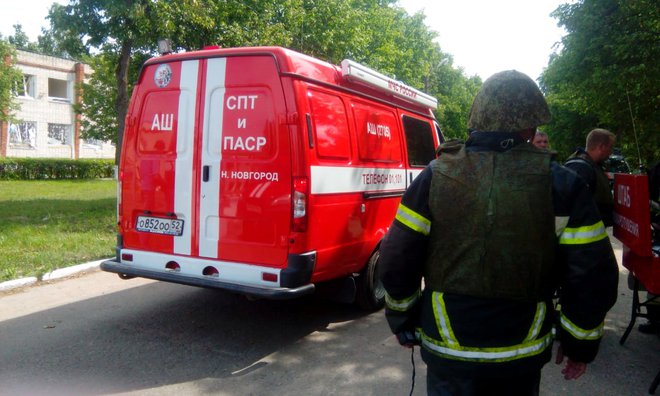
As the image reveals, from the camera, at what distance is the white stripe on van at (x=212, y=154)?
174 inches

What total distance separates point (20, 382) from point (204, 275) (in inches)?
58.7

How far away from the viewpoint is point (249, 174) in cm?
429

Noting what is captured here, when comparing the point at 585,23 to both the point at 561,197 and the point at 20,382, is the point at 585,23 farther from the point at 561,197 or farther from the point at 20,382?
the point at 20,382

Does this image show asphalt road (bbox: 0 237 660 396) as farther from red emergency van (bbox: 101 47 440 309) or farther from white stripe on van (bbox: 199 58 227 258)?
white stripe on van (bbox: 199 58 227 258)

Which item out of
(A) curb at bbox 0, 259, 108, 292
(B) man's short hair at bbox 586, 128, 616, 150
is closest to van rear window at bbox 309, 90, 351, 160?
(B) man's short hair at bbox 586, 128, 616, 150

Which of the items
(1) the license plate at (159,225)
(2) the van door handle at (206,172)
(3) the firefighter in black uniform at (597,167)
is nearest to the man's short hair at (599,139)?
(3) the firefighter in black uniform at (597,167)

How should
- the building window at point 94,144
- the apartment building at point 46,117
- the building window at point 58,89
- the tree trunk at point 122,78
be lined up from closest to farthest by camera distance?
the tree trunk at point 122,78 → the apartment building at point 46,117 → the building window at point 94,144 → the building window at point 58,89

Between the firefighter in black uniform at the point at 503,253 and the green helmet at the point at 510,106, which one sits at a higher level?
the green helmet at the point at 510,106

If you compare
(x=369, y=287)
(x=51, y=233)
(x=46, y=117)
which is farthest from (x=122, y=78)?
(x=46, y=117)

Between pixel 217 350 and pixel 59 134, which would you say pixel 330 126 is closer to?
pixel 217 350

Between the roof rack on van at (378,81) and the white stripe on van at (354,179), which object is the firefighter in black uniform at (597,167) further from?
the roof rack on van at (378,81)

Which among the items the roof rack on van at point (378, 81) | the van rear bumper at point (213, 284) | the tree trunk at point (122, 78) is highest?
the tree trunk at point (122, 78)

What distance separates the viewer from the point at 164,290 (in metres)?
6.15

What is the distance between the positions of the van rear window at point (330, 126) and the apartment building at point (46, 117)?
34518 mm
